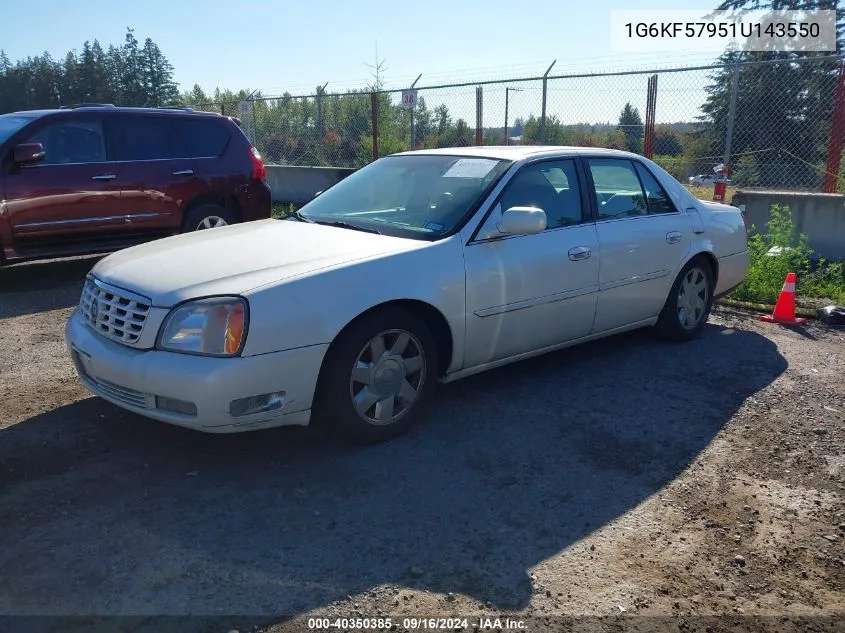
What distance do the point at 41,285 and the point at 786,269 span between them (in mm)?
7972

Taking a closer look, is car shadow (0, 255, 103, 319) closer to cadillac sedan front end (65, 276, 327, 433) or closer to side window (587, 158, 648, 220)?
cadillac sedan front end (65, 276, 327, 433)

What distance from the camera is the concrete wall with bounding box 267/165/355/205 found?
13328 mm

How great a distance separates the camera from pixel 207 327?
355cm

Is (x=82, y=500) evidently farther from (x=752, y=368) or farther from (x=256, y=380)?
(x=752, y=368)

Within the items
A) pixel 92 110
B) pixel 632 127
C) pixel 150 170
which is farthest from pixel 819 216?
pixel 92 110

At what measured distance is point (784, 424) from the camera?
459cm

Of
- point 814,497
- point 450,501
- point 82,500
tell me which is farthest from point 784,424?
point 82,500

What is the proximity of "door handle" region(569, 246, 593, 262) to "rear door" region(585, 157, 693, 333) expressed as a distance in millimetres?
170

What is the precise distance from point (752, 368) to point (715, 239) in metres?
1.17

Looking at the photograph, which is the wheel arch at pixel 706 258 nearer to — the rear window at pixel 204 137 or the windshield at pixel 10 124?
the rear window at pixel 204 137

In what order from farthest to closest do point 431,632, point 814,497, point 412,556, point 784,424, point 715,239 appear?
point 715,239
point 784,424
point 814,497
point 412,556
point 431,632

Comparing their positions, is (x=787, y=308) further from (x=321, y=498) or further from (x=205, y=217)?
(x=205, y=217)

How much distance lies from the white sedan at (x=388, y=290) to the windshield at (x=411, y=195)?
0.01 m

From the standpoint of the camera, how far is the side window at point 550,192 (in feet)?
15.7
